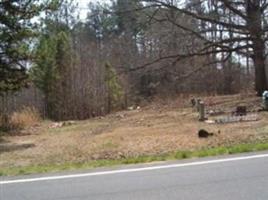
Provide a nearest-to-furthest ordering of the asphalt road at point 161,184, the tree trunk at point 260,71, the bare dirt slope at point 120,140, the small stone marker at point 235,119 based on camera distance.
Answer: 1. the asphalt road at point 161,184
2. the bare dirt slope at point 120,140
3. the small stone marker at point 235,119
4. the tree trunk at point 260,71

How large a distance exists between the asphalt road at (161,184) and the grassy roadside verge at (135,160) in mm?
752

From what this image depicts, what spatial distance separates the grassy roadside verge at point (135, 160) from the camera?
1041cm

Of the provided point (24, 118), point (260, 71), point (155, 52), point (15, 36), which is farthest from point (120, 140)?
point (155, 52)

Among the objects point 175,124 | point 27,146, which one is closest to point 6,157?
point 27,146

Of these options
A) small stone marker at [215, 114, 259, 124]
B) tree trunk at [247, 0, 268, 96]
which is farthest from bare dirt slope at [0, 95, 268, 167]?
tree trunk at [247, 0, 268, 96]

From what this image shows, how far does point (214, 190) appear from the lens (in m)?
7.50

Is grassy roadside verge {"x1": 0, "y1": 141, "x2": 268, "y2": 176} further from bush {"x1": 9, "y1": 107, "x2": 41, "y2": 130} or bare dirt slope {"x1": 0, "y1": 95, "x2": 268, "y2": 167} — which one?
bush {"x1": 9, "y1": 107, "x2": 41, "y2": 130}

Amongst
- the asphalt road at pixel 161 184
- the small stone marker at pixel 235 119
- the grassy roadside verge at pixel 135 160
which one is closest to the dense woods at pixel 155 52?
the small stone marker at pixel 235 119

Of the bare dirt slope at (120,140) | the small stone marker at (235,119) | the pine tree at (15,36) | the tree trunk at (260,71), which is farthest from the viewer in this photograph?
the tree trunk at (260,71)

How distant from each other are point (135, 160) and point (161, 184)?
271cm

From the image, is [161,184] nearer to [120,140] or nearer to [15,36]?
[120,140]

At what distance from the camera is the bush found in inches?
802

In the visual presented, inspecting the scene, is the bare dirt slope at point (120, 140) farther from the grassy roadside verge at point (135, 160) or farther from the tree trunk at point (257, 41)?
the tree trunk at point (257, 41)

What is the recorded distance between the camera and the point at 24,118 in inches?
846
